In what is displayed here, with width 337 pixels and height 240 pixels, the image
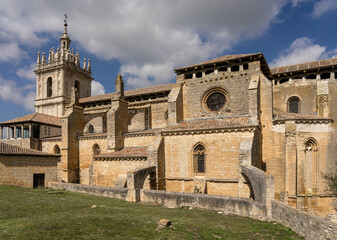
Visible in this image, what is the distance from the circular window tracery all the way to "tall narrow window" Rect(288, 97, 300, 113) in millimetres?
6250

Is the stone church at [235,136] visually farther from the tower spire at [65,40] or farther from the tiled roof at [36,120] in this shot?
the tower spire at [65,40]

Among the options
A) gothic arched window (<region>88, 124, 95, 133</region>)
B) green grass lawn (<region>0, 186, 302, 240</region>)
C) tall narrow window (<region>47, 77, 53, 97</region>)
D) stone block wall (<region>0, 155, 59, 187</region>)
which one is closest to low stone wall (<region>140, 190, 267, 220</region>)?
green grass lawn (<region>0, 186, 302, 240</region>)

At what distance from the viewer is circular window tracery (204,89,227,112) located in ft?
62.8

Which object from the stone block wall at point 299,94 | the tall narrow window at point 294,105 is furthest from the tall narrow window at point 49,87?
the tall narrow window at point 294,105

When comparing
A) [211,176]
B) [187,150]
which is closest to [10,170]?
[187,150]

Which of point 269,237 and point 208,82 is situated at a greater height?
point 208,82

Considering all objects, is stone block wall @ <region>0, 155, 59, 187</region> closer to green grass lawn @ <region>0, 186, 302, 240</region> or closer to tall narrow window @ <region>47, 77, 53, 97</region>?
green grass lawn @ <region>0, 186, 302, 240</region>

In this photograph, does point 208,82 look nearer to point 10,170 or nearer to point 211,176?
point 211,176

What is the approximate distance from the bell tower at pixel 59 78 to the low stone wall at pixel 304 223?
35271 mm

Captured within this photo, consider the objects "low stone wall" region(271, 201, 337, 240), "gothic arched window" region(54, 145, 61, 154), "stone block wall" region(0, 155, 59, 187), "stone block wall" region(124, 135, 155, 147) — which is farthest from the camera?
"gothic arched window" region(54, 145, 61, 154)

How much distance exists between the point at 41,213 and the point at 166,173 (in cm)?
927

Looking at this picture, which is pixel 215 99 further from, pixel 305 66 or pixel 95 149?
pixel 95 149

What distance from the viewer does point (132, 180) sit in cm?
1458

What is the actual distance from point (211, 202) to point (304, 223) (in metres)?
4.69
